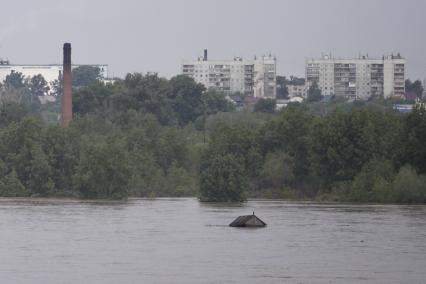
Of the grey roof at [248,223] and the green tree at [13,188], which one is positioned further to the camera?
the green tree at [13,188]

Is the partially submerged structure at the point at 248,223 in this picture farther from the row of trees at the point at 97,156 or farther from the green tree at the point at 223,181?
the row of trees at the point at 97,156

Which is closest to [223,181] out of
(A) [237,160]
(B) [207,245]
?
(A) [237,160]

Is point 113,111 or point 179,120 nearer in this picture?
point 113,111

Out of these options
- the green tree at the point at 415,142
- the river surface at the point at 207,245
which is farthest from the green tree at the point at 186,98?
the river surface at the point at 207,245

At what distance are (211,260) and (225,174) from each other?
3863cm

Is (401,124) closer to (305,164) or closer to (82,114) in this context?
(305,164)

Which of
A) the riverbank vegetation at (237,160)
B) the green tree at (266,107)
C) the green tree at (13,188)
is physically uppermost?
the green tree at (266,107)

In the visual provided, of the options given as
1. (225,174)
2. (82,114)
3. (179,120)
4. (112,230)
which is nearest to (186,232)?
(112,230)

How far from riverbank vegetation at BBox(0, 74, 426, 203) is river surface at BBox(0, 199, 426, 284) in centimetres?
809

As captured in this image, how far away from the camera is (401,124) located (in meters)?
97.2

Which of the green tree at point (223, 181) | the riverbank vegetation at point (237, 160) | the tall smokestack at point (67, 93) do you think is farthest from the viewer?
the tall smokestack at point (67, 93)

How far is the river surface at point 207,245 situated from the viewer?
48750 millimetres

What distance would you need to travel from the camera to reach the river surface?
160ft

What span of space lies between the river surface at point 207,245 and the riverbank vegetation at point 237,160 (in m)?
8.09
